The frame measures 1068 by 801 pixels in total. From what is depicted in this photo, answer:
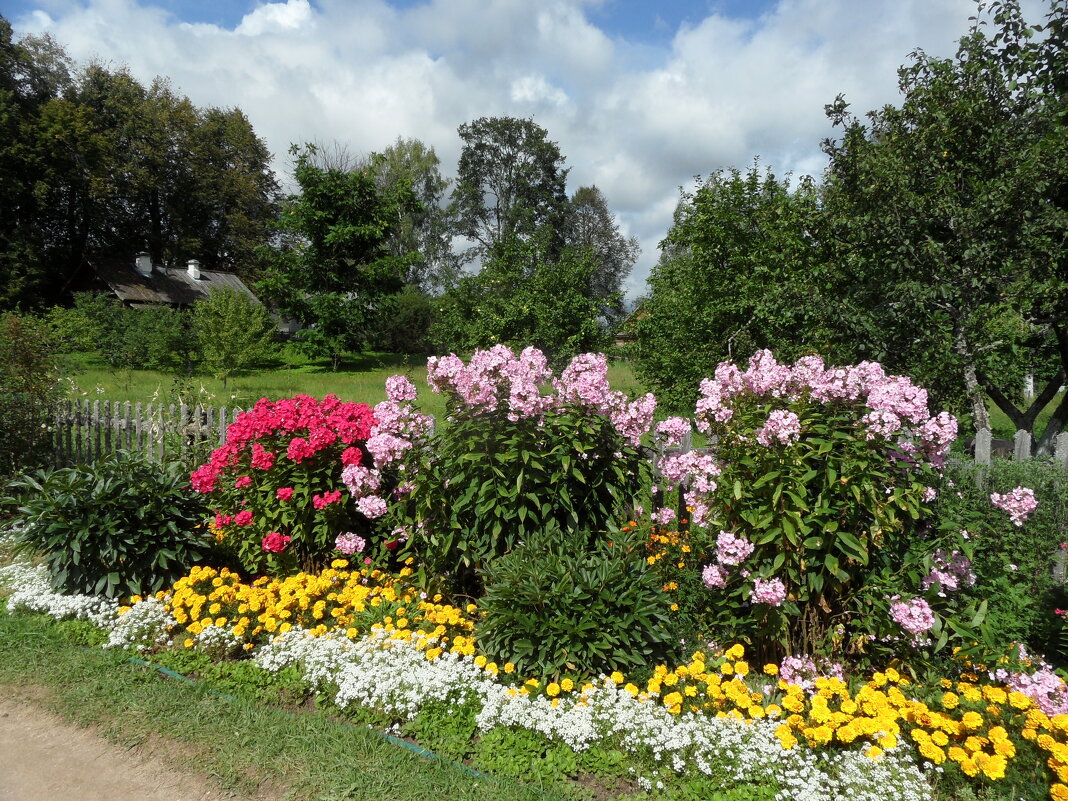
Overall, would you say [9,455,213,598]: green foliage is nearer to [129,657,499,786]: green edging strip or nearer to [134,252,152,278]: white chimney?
[129,657,499,786]: green edging strip

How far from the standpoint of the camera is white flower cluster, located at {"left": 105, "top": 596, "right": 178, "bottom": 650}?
413 centimetres

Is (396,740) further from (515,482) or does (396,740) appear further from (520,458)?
(520,458)

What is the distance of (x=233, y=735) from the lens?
318 centimetres

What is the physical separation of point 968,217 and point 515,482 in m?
4.38

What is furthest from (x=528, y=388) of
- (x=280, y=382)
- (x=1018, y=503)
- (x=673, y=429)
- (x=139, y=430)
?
(x=280, y=382)

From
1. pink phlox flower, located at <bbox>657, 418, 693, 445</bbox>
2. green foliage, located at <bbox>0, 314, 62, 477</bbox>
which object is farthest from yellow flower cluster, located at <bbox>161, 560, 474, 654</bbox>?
green foliage, located at <bbox>0, 314, 62, 477</bbox>

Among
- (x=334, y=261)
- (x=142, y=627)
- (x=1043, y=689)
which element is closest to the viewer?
(x=1043, y=689)

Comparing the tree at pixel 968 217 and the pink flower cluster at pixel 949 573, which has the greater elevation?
the tree at pixel 968 217

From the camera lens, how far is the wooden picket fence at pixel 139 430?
707 centimetres

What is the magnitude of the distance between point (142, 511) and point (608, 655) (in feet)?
11.1

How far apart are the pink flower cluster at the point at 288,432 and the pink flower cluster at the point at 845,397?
2.59m

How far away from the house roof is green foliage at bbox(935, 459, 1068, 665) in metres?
29.1

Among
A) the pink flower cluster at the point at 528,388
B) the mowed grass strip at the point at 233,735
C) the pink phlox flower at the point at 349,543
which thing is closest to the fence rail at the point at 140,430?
the pink phlox flower at the point at 349,543

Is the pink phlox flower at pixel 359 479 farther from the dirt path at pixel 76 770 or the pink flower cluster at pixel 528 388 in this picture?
the dirt path at pixel 76 770
